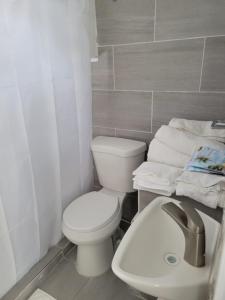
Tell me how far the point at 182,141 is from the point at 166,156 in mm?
119

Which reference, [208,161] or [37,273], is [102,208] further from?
[208,161]

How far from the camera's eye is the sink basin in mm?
658

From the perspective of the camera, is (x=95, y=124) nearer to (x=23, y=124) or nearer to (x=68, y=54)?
(x=68, y=54)

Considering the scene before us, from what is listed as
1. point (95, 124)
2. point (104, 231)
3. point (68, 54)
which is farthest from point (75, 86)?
point (104, 231)

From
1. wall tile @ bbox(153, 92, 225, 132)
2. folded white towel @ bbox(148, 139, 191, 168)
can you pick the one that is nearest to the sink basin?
folded white towel @ bbox(148, 139, 191, 168)

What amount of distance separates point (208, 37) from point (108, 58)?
64 cm

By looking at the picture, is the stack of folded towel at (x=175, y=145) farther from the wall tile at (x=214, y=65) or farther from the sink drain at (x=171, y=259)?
the sink drain at (x=171, y=259)

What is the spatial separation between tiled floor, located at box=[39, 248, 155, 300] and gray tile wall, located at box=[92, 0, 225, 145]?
1005 mm

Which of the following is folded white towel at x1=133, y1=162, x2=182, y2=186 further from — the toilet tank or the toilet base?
the toilet base

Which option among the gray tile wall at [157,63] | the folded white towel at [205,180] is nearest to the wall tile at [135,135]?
the gray tile wall at [157,63]

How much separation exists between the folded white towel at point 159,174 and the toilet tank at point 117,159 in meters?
0.32

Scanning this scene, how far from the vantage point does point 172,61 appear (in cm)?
136

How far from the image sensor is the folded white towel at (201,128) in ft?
3.84

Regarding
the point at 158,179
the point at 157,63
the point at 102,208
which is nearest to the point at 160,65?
the point at 157,63
